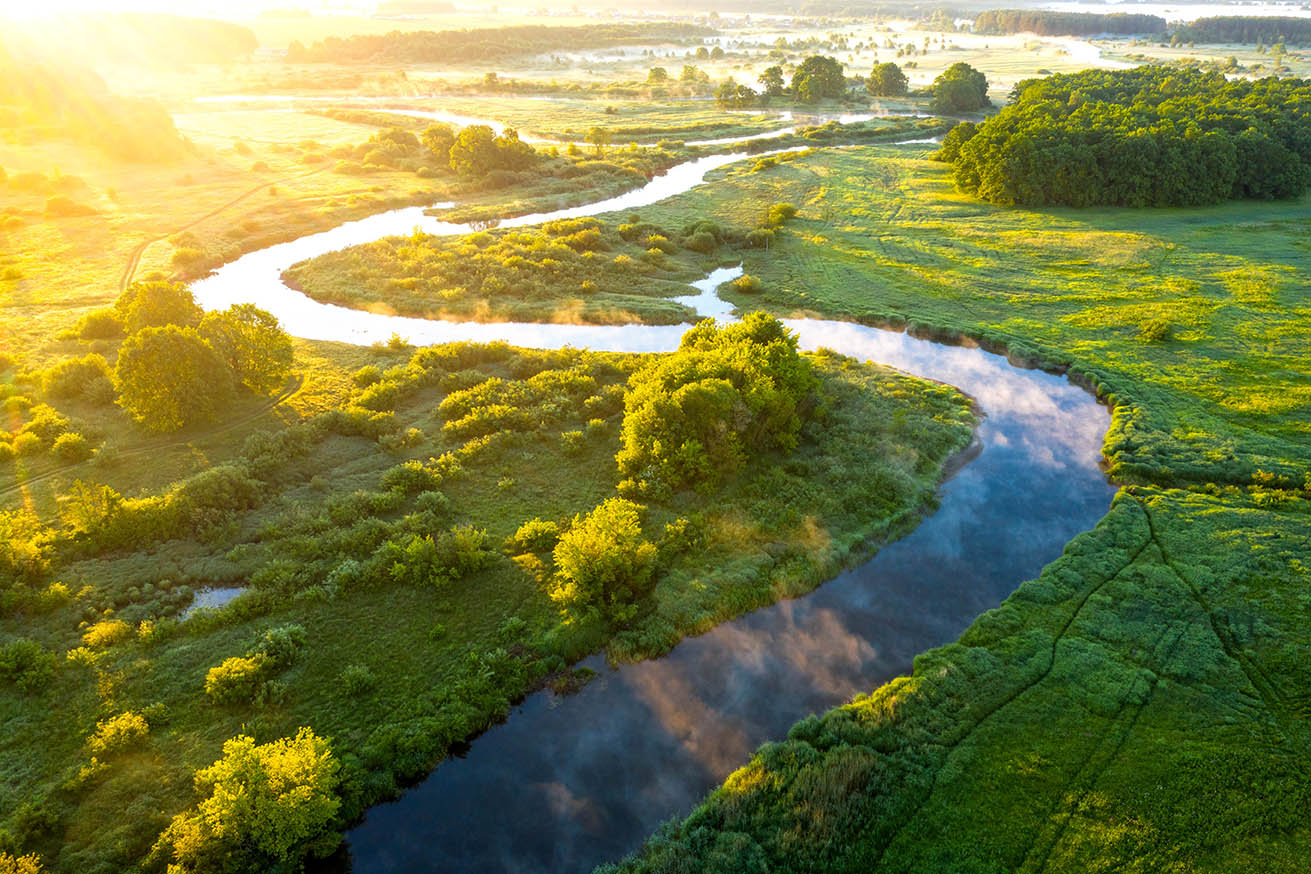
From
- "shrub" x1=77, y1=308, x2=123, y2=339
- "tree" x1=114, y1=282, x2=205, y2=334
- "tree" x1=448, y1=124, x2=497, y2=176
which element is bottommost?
"shrub" x1=77, y1=308, x2=123, y2=339

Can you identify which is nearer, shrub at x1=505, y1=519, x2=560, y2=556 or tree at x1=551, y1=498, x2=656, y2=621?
tree at x1=551, y1=498, x2=656, y2=621

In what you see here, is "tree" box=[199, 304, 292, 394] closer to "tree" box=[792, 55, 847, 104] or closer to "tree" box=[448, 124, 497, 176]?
"tree" box=[448, 124, 497, 176]

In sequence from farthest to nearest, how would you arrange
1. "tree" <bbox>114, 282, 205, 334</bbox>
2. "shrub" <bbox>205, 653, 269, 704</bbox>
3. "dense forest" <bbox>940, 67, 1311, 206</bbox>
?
1. "dense forest" <bbox>940, 67, 1311, 206</bbox>
2. "tree" <bbox>114, 282, 205, 334</bbox>
3. "shrub" <bbox>205, 653, 269, 704</bbox>

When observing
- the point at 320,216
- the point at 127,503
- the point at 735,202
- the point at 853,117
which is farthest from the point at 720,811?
the point at 853,117

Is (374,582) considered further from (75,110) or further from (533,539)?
(75,110)

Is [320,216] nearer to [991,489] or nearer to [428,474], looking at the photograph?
[428,474]

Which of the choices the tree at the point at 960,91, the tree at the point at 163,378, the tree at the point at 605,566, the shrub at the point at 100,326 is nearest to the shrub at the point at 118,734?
the tree at the point at 605,566

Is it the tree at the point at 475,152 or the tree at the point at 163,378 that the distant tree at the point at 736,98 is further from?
the tree at the point at 163,378

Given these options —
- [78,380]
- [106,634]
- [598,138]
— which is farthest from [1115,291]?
[598,138]

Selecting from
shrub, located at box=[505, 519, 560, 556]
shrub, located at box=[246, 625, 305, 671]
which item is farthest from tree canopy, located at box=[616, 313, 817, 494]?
shrub, located at box=[246, 625, 305, 671]
